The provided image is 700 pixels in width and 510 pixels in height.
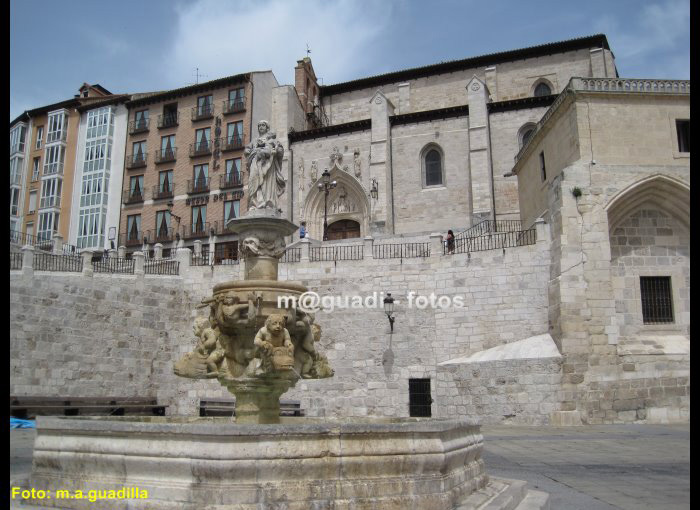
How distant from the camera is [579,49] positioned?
3753 cm

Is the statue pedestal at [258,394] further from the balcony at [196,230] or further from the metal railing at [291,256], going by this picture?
the balcony at [196,230]

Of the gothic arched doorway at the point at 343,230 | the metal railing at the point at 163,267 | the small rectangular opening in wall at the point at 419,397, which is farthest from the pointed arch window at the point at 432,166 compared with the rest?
the small rectangular opening in wall at the point at 419,397

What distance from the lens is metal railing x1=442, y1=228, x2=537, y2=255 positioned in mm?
20531

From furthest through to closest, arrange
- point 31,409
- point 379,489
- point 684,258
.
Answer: point 684,258, point 31,409, point 379,489

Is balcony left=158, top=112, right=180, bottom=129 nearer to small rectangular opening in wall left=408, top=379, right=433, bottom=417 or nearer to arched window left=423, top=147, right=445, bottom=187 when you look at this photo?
arched window left=423, top=147, right=445, bottom=187

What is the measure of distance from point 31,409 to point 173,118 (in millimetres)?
28661

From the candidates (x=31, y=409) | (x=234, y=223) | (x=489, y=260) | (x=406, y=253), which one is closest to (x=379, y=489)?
(x=234, y=223)

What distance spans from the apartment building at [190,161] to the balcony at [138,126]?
7 cm

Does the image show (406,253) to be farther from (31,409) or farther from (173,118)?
(173,118)

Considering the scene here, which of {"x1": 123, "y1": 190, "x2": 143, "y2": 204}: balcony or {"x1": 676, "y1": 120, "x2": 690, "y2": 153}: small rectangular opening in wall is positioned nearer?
{"x1": 676, "y1": 120, "x2": 690, "y2": 153}: small rectangular opening in wall

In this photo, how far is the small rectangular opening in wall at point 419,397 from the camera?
19.9 metres

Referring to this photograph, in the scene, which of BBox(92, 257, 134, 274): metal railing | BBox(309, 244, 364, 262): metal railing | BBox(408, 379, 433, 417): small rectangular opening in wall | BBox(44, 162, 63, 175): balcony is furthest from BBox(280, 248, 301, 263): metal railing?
BBox(44, 162, 63, 175): balcony

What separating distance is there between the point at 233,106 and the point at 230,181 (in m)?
5.15

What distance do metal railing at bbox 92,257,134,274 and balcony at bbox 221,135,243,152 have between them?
17.3 m
